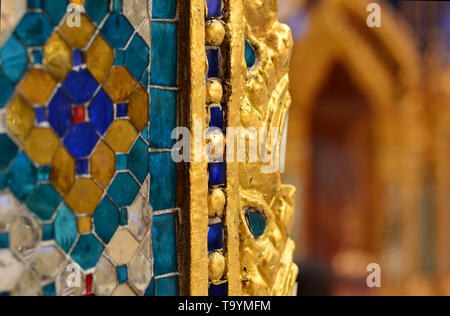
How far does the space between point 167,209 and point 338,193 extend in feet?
6.10

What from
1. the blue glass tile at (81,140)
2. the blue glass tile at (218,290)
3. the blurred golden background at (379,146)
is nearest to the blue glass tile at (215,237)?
the blue glass tile at (218,290)

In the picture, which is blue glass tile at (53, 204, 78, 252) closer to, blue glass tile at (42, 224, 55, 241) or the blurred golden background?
blue glass tile at (42, 224, 55, 241)

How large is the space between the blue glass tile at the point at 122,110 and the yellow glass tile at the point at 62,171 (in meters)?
0.05

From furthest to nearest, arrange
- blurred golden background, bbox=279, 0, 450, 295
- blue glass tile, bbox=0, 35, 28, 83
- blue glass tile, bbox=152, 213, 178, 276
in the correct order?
blurred golden background, bbox=279, 0, 450, 295, blue glass tile, bbox=152, 213, 178, 276, blue glass tile, bbox=0, 35, 28, 83

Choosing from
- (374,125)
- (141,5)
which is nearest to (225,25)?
(141,5)

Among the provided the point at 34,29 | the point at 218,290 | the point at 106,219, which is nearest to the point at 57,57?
the point at 34,29

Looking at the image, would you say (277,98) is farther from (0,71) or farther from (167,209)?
(0,71)

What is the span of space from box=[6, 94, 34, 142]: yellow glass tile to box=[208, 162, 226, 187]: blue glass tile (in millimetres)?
166

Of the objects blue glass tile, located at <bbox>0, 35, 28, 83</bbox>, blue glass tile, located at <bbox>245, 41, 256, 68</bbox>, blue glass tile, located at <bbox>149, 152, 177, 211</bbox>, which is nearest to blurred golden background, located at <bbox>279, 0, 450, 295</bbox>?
blue glass tile, located at <bbox>245, 41, 256, 68</bbox>

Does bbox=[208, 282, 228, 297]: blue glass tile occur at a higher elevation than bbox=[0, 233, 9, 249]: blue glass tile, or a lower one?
lower

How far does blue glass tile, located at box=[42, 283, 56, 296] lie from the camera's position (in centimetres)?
41

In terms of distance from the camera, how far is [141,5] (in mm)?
463

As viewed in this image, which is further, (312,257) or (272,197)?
(312,257)

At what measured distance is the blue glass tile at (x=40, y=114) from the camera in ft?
1.31
